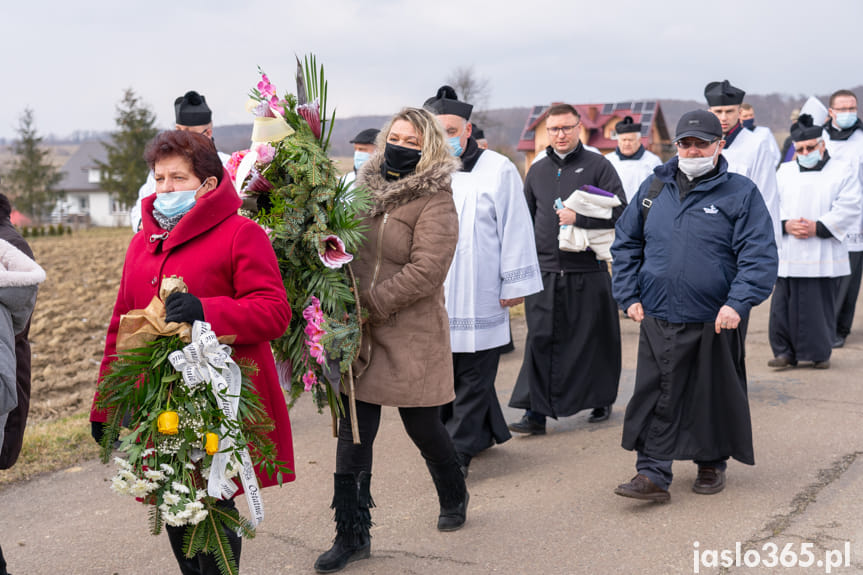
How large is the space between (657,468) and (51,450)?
3.99 metres

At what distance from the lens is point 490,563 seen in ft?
13.9

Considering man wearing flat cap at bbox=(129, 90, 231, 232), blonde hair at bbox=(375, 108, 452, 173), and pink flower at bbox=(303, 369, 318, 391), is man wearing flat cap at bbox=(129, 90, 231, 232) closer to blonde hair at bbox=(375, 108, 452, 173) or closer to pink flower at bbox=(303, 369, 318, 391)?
blonde hair at bbox=(375, 108, 452, 173)

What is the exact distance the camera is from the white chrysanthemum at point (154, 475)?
10.0 feet

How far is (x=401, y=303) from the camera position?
13.9ft

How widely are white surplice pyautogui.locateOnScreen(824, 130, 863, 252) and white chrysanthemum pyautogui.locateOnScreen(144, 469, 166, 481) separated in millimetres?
8093

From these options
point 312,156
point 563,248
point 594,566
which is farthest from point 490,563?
point 563,248

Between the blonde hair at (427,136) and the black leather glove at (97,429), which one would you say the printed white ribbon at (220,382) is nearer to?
the black leather glove at (97,429)

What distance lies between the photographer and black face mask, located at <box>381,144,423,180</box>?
14.3 ft

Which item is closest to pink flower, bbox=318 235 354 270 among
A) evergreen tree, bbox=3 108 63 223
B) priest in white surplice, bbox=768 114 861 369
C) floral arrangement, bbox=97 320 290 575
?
floral arrangement, bbox=97 320 290 575

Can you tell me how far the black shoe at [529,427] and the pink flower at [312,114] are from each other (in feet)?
11.0

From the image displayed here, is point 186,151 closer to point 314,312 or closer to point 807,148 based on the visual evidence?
point 314,312

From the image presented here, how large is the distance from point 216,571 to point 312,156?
5.70 ft

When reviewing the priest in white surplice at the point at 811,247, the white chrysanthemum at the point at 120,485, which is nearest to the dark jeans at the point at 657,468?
the white chrysanthemum at the point at 120,485

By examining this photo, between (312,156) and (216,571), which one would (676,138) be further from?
(216,571)
